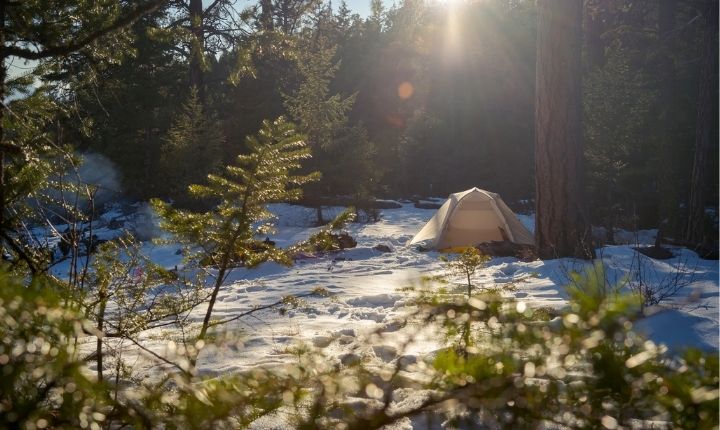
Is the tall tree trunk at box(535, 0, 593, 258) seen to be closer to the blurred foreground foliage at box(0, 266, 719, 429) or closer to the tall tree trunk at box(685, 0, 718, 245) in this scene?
the tall tree trunk at box(685, 0, 718, 245)

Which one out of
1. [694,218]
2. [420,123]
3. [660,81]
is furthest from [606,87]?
[420,123]

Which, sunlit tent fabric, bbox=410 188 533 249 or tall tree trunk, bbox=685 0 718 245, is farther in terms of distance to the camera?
tall tree trunk, bbox=685 0 718 245

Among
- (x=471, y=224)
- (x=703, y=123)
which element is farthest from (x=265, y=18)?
(x=703, y=123)

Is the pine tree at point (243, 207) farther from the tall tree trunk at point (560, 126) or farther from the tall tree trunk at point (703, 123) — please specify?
the tall tree trunk at point (703, 123)

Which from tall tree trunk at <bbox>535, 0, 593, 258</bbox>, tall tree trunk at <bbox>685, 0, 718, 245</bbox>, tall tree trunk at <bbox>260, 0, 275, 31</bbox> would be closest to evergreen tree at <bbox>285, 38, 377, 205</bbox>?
tall tree trunk at <bbox>260, 0, 275, 31</bbox>

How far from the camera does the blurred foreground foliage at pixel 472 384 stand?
2.56ft

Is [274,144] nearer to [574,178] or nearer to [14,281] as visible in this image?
[14,281]

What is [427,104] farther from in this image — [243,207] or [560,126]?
[243,207]

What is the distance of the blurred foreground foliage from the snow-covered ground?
0.12 m

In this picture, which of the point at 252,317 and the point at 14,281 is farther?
the point at 252,317

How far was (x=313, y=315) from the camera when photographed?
4898 millimetres

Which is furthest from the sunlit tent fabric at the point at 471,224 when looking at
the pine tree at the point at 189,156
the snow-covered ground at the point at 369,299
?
the pine tree at the point at 189,156

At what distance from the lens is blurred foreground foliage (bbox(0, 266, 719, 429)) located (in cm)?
78

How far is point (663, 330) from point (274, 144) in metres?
2.39
